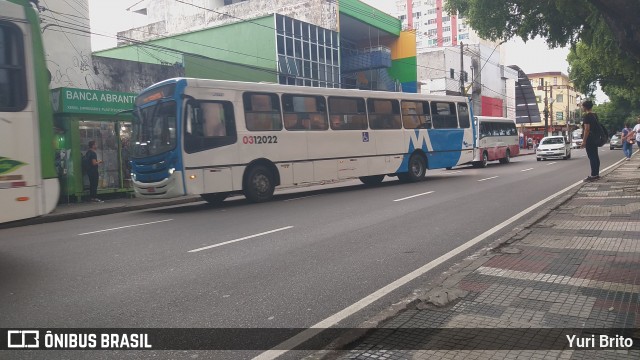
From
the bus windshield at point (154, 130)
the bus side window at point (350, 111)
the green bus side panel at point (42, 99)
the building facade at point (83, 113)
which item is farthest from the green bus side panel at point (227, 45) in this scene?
the green bus side panel at point (42, 99)

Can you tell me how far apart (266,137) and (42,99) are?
7023 millimetres

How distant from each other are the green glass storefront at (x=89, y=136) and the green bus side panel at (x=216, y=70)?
876cm

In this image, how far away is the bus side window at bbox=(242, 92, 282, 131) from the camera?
517 inches

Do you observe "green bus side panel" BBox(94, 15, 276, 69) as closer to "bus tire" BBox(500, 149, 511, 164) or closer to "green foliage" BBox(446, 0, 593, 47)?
"green foliage" BBox(446, 0, 593, 47)

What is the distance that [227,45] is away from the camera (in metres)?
33.5

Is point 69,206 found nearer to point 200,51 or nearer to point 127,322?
point 127,322

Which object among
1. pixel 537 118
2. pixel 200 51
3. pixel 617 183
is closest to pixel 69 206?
pixel 617 183

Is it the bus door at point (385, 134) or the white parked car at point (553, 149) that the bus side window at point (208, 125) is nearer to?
the bus door at point (385, 134)

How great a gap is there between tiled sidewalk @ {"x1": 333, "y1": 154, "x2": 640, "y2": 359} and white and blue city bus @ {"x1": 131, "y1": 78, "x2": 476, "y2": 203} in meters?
7.74

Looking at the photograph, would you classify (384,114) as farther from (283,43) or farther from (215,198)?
(283,43)

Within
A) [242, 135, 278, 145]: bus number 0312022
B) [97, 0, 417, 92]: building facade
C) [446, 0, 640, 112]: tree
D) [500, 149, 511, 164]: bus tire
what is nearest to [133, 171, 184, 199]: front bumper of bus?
[242, 135, 278, 145]: bus number 0312022

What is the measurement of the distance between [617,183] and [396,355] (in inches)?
A: 491

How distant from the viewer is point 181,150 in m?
11.8

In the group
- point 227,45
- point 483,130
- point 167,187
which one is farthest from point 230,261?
point 227,45
